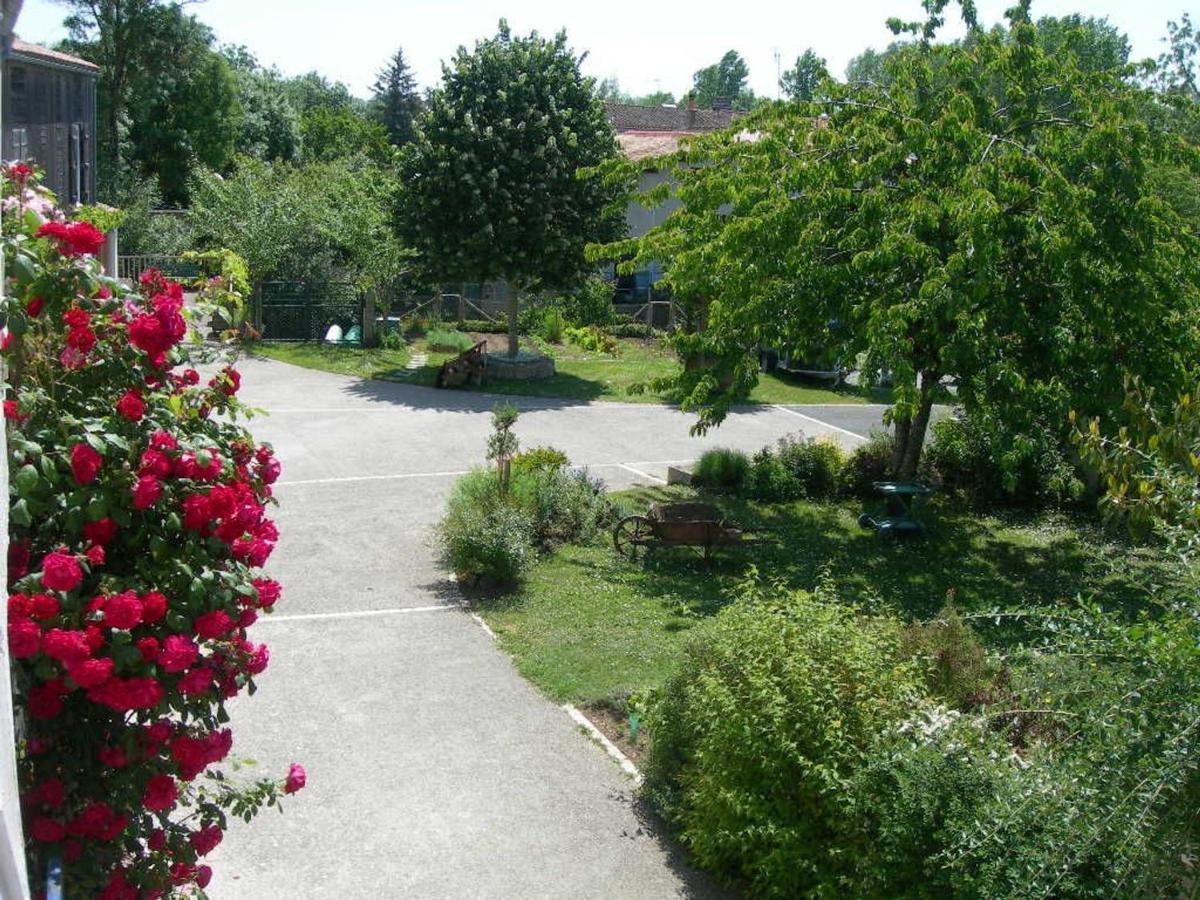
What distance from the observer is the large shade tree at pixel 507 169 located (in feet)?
74.1

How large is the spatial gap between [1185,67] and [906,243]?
2298 inches

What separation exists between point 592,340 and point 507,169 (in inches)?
272

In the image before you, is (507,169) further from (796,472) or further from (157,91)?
(157,91)

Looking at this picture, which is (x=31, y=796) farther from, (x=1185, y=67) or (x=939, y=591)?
(x=1185, y=67)

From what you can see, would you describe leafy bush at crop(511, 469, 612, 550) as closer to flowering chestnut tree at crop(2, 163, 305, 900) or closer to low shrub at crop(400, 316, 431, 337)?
flowering chestnut tree at crop(2, 163, 305, 900)

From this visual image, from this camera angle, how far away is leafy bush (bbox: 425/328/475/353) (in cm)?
2741

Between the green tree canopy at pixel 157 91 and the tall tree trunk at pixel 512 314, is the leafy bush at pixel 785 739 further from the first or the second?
the green tree canopy at pixel 157 91

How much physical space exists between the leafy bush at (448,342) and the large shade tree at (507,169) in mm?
3965

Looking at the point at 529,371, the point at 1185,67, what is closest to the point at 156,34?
the point at 529,371

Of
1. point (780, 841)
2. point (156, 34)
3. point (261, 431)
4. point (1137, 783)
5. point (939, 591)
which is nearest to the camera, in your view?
point (1137, 783)

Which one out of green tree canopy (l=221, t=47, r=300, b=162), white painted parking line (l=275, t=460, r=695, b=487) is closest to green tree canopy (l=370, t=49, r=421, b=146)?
green tree canopy (l=221, t=47, r=300, b=162)

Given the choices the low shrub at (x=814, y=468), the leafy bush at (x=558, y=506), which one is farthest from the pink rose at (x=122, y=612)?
the low shrub at (x=814, y=468)

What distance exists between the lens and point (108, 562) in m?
4.31

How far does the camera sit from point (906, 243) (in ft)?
38.4
